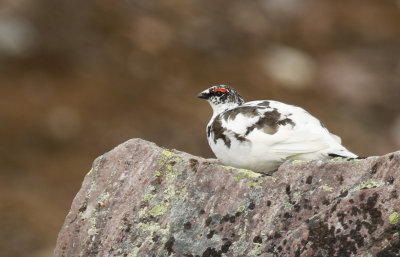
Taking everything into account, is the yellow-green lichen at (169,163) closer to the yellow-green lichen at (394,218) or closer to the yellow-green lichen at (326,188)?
the yellow-green lichen at (326,188)

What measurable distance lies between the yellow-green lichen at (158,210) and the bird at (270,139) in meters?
0.65

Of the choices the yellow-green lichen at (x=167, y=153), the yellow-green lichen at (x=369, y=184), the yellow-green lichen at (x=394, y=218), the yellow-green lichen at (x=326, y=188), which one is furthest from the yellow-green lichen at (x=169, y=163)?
the yellow-green lichen at (x=394, y=218)

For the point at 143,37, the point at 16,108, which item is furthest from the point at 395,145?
the point at 16,108

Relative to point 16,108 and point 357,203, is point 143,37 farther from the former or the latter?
point 357,203

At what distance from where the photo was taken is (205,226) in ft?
17.5

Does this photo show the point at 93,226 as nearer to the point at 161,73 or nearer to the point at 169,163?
→ the point at 169,163

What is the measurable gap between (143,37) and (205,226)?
20.0 m

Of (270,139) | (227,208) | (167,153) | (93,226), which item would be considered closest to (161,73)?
(167,153)

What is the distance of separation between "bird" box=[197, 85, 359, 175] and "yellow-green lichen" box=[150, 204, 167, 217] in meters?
0.65

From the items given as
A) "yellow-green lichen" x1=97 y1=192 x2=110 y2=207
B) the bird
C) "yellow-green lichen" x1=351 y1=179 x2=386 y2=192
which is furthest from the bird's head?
"yellow-green lichen" x1=351 y1=179 x2=386 y2=192

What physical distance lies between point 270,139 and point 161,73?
62.4ft

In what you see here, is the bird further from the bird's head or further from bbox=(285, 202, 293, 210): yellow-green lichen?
the bird's head

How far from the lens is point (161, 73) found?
24.6 m

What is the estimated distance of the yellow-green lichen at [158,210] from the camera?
5.67 m
